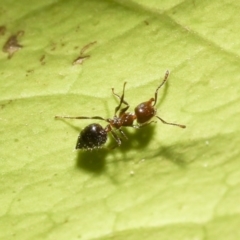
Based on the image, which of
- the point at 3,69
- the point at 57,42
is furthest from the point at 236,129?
the point at 3,69

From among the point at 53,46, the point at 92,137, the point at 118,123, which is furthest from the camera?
the point at 53,46

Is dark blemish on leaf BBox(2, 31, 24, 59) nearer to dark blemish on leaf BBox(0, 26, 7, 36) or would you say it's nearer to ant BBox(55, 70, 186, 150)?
dark blemish on leaf BBox(0, 26, 7, 36)

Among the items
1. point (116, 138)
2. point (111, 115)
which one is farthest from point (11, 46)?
point (116, 138)

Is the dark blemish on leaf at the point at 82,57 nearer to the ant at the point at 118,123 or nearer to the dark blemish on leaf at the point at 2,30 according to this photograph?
the ant at the point at 118,123

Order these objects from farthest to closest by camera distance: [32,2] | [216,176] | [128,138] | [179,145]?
1. [32,2]
2. [128,138]
3. [179,145]
4. [216,176]

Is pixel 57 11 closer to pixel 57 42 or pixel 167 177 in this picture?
pixel 57 42

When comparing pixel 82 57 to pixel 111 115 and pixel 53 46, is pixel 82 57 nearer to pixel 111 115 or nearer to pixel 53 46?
pixel 53 46

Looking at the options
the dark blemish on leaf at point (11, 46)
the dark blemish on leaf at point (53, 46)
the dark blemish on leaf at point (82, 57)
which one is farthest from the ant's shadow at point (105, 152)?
the dark blemish on leaf at point (11, 46)

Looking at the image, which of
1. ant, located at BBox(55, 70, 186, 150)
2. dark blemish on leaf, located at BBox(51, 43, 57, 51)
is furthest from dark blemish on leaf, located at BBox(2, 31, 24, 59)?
ant, located at BBox(55, 70, 186, 150)
